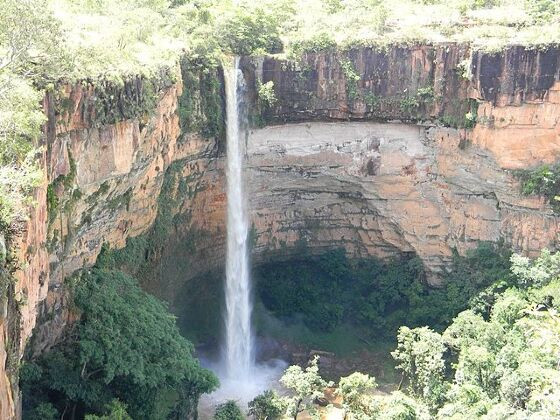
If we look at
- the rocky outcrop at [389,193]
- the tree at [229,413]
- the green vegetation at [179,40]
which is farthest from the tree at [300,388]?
the green vegetation at [179,40]

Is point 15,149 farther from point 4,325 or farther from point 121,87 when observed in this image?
point 121,87

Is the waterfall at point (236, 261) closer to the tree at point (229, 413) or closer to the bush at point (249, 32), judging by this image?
the bush at point (249, 32)

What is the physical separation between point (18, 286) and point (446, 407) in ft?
32.1

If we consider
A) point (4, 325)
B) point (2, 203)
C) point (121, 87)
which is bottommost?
point (4, 325)

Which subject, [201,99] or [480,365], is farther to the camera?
[201,99]

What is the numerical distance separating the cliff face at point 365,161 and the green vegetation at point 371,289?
0.52m

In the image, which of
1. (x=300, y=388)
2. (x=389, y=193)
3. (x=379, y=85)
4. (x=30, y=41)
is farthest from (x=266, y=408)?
(x=379, y=85)

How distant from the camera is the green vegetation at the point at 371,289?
2008 centimetres

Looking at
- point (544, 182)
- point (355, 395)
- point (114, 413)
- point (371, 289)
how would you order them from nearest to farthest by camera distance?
point (114, 413) → point (355, 395) → point (544, 182) → point (371, 289)

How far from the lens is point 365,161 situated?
68.4 feet

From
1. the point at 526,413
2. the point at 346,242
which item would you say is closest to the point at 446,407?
the point at 526,413

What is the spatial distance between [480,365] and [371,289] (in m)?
7.10

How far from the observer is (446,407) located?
14.7 m

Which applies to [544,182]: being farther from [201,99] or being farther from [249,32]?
[201,99]
